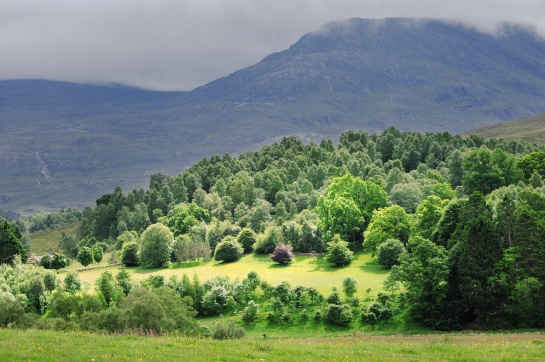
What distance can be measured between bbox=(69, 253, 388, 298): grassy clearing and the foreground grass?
35.7m

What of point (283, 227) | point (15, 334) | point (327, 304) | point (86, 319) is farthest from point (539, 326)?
point (283, 227)

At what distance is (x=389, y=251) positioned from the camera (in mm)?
86188

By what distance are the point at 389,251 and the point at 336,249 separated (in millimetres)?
9976

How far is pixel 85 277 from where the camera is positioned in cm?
10756

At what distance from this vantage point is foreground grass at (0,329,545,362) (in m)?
31.7

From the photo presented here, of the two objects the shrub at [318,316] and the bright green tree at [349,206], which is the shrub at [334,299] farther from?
the bright green tree at [349,206]

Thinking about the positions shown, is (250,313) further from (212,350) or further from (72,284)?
(212,350)

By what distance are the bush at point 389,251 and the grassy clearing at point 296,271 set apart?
151 centimetres

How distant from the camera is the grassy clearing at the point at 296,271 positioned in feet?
267

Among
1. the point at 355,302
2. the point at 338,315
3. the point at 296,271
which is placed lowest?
the point at 338,315

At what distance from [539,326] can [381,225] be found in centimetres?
3691

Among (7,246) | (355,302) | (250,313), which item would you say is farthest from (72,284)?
(355,302)

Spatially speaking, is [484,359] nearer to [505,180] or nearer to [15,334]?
[15,334]

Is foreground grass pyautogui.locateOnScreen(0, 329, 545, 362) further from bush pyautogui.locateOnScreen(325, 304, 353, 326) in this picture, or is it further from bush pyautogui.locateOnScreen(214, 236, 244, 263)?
bush pyautogui.locateOnScreen(214, 236, 244, 263)
